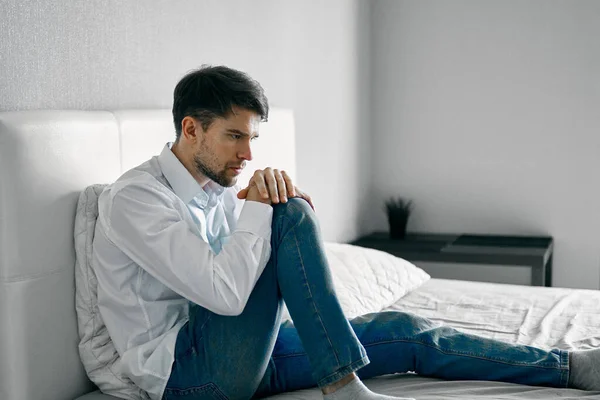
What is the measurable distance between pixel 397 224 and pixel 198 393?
Answer: 2195 millimetres

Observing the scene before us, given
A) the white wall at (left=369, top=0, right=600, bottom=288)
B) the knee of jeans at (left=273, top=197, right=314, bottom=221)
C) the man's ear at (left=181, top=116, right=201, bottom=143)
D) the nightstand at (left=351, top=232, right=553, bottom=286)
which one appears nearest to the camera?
the knee of jeans at (left=273, top=197, right=314, bottom=221)

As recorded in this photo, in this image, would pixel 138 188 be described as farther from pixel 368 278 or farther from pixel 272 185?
pixel 368 278

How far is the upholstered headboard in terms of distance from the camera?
4.64ft

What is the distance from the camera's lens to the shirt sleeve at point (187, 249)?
1400mm

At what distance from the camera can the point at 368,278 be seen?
227 cm

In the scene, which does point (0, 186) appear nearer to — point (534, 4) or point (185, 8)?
point (185, 8)

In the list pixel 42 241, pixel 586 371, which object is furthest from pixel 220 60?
pixel 586 371

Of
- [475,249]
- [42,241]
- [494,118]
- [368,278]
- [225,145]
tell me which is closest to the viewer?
[42,241]

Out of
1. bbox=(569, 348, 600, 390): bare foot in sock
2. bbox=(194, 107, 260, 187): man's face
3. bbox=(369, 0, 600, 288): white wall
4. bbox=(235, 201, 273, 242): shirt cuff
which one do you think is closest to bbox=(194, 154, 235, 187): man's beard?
bbox=(194, 107, 260, 187): man's face

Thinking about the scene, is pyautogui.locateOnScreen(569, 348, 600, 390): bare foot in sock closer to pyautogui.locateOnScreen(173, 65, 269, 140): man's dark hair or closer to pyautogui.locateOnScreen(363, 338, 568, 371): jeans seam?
pyautogui.locateOnScreen(363, 338, 568, 371): jeans seam

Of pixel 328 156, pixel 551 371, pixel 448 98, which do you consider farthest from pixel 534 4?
pixel 551 371

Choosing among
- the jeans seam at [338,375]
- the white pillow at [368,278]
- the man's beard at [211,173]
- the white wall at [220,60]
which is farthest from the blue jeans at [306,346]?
the white wall at [220,60]

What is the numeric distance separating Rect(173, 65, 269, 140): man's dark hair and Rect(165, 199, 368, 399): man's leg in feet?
0.79

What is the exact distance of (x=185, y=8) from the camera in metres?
2.18
